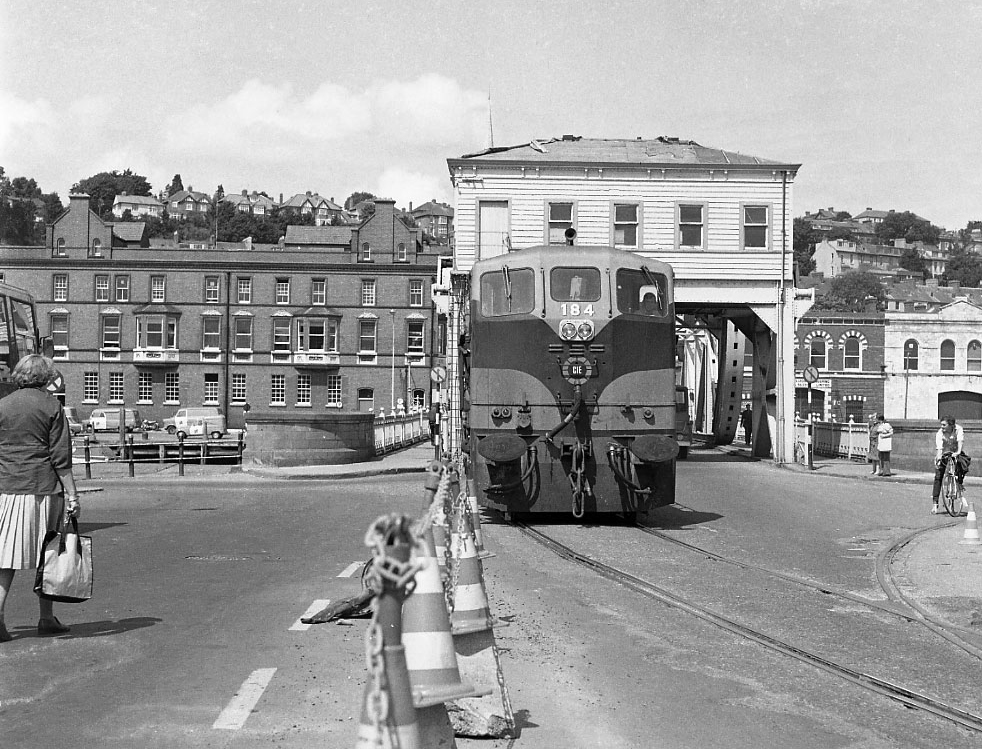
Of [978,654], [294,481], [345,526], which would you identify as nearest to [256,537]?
[345,526]

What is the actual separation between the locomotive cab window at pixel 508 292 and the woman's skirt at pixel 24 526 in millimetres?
8606

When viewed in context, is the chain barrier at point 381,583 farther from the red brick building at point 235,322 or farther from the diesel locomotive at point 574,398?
the red brick building at point 235,322

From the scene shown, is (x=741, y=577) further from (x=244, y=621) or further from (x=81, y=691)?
(x=81, y=691)

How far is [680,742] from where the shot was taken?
223 inches

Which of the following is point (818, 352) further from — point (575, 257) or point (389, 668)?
point (389, 668)

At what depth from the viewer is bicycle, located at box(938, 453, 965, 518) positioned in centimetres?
1936

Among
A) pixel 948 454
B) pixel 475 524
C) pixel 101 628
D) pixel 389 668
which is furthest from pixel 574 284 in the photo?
pixel 389 668

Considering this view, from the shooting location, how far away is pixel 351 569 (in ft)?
36.9

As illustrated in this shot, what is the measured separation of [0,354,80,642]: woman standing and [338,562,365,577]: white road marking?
3.18 meters

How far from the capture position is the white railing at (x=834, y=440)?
33.9 meters

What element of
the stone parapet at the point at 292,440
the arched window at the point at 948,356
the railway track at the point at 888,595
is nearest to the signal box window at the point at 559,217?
the stone parapet at the point at 292,440

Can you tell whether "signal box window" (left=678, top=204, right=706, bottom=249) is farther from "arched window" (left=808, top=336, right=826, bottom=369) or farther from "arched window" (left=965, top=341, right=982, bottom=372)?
"arched window" (left=965, top=341, right=982, bottom=372)

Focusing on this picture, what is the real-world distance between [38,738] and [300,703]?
1.30 m

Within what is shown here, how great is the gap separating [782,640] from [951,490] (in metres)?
12.7
